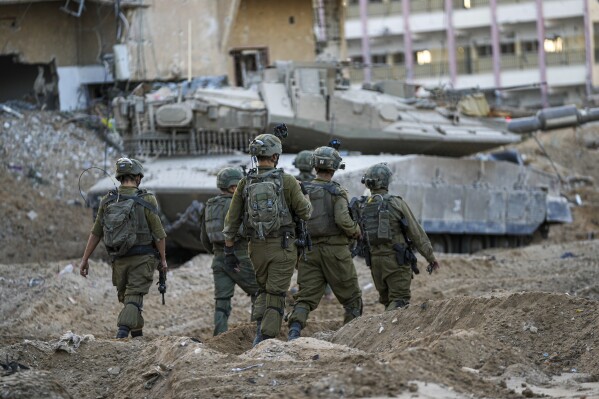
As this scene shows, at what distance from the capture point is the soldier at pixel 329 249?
10.6m

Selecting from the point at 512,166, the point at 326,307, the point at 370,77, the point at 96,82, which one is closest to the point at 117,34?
the point at 96,82

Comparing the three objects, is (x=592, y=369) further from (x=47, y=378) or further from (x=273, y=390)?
(x=47, y=378)

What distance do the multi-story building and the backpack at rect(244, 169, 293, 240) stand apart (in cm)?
3481

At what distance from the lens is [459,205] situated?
63.8 feet

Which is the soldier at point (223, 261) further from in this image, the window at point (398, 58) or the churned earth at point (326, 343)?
the window at point (398, 58)

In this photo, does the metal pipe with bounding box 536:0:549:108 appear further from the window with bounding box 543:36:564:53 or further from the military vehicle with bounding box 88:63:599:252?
the military vehicle with bounding box 88:63:599:252

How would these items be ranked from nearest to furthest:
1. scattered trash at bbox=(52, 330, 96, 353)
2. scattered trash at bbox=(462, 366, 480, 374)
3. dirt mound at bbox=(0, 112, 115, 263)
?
scattered trash at bbox=(462, 366, 480, 374) → scattered trash at bbox=(52, 330, 96, 353) → dirt mound at bbox=(0, 112, 115, 263)

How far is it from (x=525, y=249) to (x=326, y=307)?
238 inches

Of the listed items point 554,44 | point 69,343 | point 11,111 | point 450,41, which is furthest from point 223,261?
point 450,41

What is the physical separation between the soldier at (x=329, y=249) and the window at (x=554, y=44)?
1449 inches

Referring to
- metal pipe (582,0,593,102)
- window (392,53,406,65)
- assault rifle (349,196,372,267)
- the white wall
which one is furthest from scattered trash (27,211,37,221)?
window (392,53,406,65)

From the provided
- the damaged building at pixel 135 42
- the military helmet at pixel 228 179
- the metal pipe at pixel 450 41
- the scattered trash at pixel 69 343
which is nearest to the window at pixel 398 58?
the metal pipe at pixel 450 41

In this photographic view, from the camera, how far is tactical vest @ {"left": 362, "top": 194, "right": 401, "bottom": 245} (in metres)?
10.8

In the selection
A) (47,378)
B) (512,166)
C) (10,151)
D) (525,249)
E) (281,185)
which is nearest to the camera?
(47,378)
